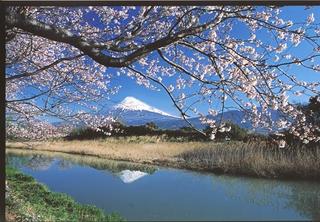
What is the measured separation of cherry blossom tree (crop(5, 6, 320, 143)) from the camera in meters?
4.73

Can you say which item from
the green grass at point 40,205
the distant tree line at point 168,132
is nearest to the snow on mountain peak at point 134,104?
the distant tree line at point 168,132

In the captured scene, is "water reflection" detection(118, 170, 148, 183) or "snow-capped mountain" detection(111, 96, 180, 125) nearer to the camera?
"water reflection" detection(118, 170, 148, 183)

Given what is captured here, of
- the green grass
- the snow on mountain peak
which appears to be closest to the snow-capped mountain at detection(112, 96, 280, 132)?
the snow on mountain peak

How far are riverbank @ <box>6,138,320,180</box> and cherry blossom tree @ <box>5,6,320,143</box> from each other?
152 mm

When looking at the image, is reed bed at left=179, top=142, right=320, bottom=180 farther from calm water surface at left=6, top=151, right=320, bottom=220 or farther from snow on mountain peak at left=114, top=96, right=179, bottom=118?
snow on mountain peak at left=114, top=96, right=179, bottom=118

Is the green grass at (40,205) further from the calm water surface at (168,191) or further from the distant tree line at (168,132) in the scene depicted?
the distant tree line at (168,132)

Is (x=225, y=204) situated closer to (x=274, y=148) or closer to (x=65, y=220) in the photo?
(x=274, y=148)

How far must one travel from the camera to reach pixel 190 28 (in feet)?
15.1

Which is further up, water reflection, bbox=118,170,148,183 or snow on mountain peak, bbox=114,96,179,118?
snow on mountain peak, bbox=114,96,179,118

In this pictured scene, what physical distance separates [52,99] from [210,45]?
136 centimetres

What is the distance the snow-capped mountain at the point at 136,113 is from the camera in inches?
197

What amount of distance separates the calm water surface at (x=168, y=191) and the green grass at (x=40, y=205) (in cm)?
6

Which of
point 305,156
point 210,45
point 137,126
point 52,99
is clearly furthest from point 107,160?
point 305,156

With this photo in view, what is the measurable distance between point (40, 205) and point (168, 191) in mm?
1028
